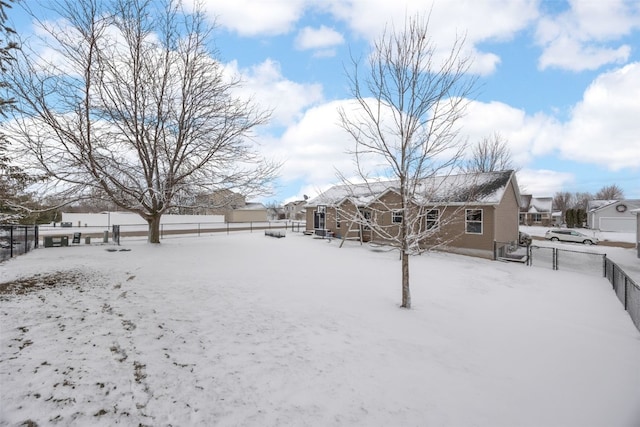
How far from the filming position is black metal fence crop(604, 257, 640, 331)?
292 inches

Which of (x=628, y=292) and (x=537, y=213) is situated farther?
(x=537, y=213)

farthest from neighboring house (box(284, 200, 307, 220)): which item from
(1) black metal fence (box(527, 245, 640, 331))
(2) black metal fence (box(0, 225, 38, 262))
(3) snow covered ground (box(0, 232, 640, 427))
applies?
(3) snow covered ground (box(0, 232, 640, 427))

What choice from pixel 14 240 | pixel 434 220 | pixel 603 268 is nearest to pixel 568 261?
pixel 603 268

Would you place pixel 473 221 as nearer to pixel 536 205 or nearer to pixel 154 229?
pixel 154 229

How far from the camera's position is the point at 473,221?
18.1 meters

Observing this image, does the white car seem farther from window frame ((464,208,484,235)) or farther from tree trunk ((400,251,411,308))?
tree trunk ((400,251,411,308))

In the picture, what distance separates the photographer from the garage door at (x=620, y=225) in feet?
135

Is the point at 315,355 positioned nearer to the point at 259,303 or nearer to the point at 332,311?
the point at 332,311

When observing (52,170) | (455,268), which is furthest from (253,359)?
(52,170)

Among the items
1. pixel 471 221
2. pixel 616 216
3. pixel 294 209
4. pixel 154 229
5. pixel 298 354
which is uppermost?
pixel 294 209

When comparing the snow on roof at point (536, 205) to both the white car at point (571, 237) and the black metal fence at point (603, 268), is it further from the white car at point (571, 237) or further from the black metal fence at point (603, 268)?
the black metal fence at point (603, 268)

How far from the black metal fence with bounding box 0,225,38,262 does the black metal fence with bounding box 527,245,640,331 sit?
782 inches

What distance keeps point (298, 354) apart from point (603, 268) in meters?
16.4

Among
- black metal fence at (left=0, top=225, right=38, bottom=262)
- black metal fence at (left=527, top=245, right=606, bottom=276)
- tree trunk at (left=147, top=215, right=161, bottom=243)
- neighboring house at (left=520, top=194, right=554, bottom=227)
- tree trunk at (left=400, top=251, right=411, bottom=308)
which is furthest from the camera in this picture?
neighboring house at (left=520, top=194, right=554, bottom=227)
